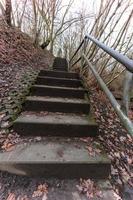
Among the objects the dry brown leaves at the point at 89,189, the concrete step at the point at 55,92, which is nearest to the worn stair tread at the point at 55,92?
the concrete step at the point at 55,92

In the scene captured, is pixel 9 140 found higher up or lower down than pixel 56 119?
lower down

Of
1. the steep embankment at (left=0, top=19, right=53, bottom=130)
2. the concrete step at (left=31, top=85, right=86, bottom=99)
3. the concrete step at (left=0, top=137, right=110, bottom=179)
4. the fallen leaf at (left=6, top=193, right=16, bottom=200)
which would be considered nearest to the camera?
the fallen leaf at (left=6, top=193, right=16, bottom=200)

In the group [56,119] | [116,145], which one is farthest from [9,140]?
[116,145]

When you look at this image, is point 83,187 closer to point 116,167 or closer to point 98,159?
point 98,159

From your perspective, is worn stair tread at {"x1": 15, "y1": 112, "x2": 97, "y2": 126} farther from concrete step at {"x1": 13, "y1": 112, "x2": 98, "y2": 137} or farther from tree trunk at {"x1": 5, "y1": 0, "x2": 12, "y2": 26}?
tree trunk at {"x1": 5, "y1": 0, "x2": 12, "y2": 26}

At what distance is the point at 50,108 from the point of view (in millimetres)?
2951

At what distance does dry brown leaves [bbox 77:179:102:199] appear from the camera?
184cm

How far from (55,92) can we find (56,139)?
3.47ft

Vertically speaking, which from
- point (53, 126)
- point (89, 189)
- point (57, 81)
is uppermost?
point (57, 81)

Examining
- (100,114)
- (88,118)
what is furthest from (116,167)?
(100,114)

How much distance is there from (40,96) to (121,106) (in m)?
1.64

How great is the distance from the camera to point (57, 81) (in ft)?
12.2

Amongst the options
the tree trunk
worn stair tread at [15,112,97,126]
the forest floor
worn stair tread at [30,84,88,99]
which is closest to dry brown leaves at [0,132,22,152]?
the forest floor

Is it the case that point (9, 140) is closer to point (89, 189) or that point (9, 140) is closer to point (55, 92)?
point (89, 189)
